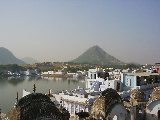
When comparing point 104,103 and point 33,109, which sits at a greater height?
point 33,109

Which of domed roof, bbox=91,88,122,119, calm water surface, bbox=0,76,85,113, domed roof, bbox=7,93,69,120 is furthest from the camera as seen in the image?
calm water surface, bbox=0,76,85,113

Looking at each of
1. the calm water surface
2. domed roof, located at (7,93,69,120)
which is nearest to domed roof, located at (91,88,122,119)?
domed roof, located at (7,93,69,120)

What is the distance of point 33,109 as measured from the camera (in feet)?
22.9

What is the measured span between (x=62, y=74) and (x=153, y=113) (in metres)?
79.7

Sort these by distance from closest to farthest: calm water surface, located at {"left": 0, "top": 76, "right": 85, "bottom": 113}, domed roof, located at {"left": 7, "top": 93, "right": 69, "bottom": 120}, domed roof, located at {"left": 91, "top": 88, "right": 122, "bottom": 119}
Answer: domed roof, located at {"left": 7, "top": 93, "right": 69, "bottom": 120} → domed roof, located at {"left": 91, "top": 88, "right": 122, "bottom": 119} → calm water surface, located at {"left": 0, "top": 76, "right": 85, "bottom": 113}

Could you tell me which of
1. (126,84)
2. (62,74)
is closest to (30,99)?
(126,84)

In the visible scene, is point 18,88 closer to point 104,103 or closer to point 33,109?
point 104,103

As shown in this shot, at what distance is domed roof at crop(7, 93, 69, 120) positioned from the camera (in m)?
6.79

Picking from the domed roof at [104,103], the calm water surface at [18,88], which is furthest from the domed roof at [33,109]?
the calm water surface at [18,88]

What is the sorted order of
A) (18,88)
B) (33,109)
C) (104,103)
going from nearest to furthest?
(33,109) < (104,103) < (18,88)

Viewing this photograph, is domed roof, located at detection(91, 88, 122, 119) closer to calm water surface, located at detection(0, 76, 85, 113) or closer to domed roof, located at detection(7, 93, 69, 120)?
domed roof, located at detection(7, 93, 69, 120)

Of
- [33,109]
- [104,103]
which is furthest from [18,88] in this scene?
[33,109]

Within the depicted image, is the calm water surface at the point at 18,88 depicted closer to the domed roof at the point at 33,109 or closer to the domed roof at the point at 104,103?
the domed roof at the point at 104,103

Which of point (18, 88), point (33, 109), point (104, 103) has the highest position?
point (33, 109)
